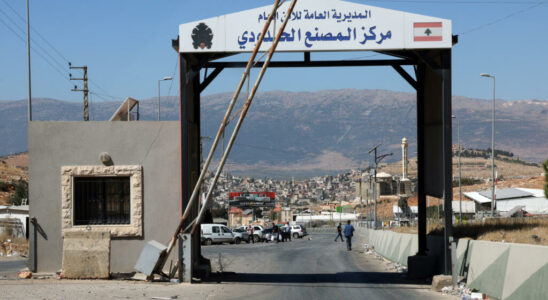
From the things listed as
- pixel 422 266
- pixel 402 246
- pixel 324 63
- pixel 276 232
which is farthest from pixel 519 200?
pixel 324 63

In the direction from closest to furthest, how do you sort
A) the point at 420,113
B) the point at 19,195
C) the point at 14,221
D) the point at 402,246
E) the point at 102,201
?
the point at 102,201 < the point at 420,113 < the point at 402,246 < the point at 14,221 < the point at 19,195

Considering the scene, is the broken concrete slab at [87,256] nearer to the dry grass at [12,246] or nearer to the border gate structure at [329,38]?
the border gate structure at [329,38]

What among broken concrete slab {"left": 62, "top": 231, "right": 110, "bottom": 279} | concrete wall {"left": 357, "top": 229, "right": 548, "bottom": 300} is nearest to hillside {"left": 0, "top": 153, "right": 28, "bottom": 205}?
broken concrete slab {"left": 62, "top": 231, "right": 110, "bottom": 279}

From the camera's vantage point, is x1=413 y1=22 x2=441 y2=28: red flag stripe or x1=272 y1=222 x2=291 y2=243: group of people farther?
x1=272 y1=222 x2=291 y2=243: group of people

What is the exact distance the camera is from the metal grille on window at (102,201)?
66.8 feet

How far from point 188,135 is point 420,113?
25.0 ft

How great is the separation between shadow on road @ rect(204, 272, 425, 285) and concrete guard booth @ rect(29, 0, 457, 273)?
102cm

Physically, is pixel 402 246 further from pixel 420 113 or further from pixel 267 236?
pixel 267 236

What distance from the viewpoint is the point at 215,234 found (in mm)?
57500

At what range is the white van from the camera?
186ft

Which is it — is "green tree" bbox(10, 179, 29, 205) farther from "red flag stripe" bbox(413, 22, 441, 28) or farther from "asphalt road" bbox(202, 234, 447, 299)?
"red flag stripe" bbox(413, 22, 441, 28)

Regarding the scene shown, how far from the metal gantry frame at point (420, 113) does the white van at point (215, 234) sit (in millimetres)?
34551

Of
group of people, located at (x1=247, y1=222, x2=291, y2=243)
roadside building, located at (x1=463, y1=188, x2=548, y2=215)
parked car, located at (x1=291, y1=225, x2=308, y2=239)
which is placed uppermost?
roadside building, located at (x1=463, y1=188, x2=548, y2=215)

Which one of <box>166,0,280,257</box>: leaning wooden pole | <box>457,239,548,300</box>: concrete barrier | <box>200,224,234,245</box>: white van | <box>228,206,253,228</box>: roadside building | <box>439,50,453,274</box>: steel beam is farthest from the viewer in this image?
<box>228,206,253,228</box>: roadside building
